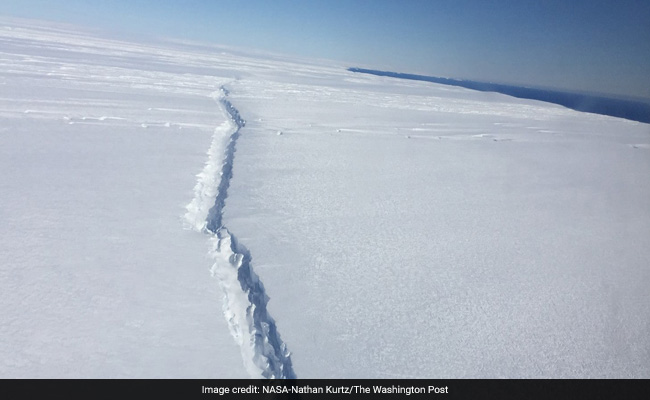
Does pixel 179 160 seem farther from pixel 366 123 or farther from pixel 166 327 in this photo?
pixel 366 123

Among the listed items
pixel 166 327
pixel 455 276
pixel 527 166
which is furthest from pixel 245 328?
pixel 527 166

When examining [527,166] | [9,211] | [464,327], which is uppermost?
[527,166]

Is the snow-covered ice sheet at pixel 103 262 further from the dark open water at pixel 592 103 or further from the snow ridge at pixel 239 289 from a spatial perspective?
the dark open water at pixel 592 103

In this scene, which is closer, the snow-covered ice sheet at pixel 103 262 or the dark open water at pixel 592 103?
the snow-covered ice sheet at pixel 103 262

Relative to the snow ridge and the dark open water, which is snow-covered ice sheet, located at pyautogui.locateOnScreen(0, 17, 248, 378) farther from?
the dark open water

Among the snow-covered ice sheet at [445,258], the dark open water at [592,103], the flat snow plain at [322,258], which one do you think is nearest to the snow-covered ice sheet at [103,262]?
the flat snow plain at [322,258]

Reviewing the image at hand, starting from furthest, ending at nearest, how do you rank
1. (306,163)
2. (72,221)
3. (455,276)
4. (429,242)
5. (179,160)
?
(306,163), (179,160), (429,242), (72,221), (455,276)
